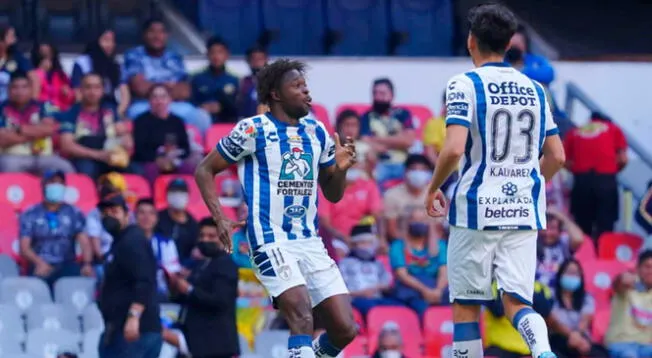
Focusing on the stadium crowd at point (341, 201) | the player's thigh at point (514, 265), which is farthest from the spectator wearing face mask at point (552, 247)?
the player's thigh at point (514, 265)

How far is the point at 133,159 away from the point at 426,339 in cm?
321

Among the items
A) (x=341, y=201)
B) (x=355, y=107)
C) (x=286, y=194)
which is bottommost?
(x=341, y=201)

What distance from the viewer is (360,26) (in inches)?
776

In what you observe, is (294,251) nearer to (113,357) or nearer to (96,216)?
(113,357)

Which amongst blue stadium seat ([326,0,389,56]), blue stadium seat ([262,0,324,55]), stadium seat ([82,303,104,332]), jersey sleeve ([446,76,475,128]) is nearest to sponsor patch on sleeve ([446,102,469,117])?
jersey sleeve ([446,76,475,128])

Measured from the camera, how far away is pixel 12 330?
13492 mm

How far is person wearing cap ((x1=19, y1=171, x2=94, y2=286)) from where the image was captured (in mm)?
14102

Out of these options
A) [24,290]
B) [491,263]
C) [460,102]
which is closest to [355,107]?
[24,290]

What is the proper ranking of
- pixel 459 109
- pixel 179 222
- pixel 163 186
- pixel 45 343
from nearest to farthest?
pixel 459 109, pixel 45 343, pixel 179 222, pixel 163 186

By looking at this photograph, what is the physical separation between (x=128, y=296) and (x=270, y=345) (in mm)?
2322

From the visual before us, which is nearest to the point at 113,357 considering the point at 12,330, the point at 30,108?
the point at 12,330

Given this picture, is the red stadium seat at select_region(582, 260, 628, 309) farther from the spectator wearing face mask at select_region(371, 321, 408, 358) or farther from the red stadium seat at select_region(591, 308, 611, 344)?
the spectator wearing face mask at select_region(371, 321, 408, 358)

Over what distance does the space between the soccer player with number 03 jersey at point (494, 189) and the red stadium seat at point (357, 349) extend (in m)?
4.88

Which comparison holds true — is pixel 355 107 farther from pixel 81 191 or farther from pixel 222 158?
pixel 222 158
